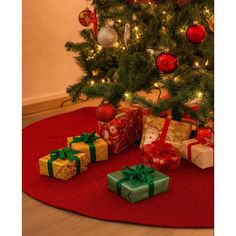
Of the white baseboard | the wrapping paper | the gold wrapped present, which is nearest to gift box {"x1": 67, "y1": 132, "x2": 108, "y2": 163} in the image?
the wrapping paper

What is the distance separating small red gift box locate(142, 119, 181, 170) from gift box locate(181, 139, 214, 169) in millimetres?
64

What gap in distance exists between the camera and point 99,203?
1801 millimetres

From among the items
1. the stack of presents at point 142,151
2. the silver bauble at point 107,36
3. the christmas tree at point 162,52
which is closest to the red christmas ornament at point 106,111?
the christmas tree at point 162,52

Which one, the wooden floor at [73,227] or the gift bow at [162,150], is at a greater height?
the gift bow at [162,150]

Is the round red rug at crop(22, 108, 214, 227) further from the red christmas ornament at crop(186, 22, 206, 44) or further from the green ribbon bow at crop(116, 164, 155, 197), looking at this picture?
the red christmas ornament at crop(186, 22, 206, 44)

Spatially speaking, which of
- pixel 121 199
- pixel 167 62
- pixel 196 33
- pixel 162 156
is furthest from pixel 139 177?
pixel 196 33

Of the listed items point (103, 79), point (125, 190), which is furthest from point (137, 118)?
point (125, 190)

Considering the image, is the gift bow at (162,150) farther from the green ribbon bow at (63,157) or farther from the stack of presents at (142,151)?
the green ribbon bow at (63,157)

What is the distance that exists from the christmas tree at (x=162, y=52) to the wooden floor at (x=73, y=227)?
54 centimetres

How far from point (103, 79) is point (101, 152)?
0.48 metres

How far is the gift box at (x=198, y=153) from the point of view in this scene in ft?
6.76

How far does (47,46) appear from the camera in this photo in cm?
334
